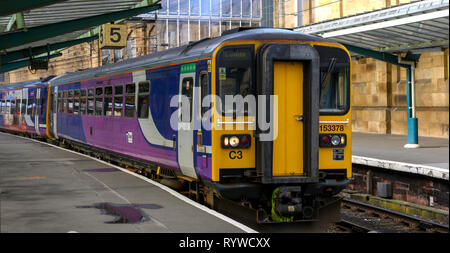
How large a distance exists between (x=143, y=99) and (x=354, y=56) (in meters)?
15.2

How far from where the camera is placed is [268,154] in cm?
1002

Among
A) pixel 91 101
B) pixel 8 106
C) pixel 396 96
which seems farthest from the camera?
pixel 8 106

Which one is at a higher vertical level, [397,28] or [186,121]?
[397,28]

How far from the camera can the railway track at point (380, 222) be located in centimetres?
1234

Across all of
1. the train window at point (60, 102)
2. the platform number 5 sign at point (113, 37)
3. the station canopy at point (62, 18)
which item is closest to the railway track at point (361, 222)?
the station canopy at point (62, 18)

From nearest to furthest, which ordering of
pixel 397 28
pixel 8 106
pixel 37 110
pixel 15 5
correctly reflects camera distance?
pixel 15 5, pixel 397 28, pixel 37 110, pixel 8 106

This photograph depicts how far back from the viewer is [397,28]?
17938 millimetres

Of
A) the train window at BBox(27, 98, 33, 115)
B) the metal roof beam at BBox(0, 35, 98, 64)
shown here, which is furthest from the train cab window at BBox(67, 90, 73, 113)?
the metal roof beam at BBox(0, 35, 98, 64)

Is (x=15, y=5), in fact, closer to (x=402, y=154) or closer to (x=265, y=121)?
(x=265, y=121)

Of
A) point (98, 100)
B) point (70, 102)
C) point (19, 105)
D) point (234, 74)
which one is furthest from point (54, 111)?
point (234, 74)

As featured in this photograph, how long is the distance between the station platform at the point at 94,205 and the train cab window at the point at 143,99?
4.62ft

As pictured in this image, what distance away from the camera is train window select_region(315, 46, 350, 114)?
10.6 meters

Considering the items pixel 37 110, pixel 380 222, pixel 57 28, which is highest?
pixel 57 28

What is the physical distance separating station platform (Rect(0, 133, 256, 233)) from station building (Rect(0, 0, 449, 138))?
9.67 m
